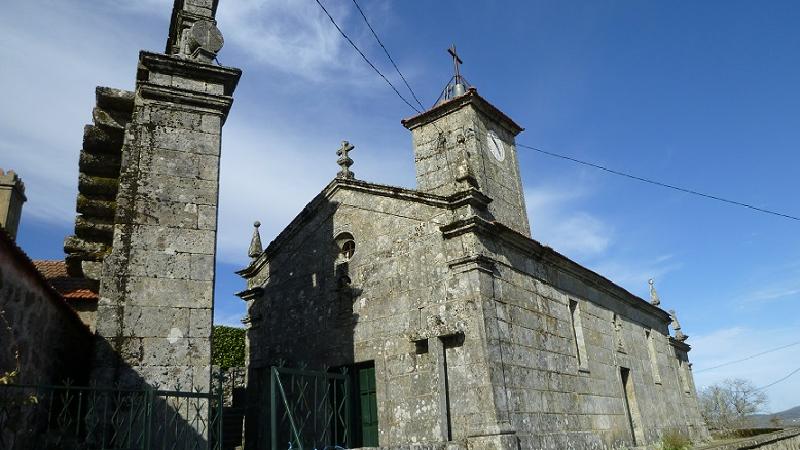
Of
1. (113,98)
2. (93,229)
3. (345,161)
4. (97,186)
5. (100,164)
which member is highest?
(345,161)

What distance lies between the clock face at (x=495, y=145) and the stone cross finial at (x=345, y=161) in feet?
12.1

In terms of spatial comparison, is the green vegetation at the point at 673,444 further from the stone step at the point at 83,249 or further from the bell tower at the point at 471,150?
the stone step at the point at 83,249

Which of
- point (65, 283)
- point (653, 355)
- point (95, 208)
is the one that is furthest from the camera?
point (653, 355)

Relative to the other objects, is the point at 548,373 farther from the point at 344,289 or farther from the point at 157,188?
the point at 157,188

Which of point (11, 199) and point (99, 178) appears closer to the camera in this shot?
point (99, 178)

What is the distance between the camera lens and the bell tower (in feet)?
43.0

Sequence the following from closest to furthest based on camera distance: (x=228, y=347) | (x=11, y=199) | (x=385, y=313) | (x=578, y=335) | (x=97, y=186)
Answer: (x=97, y=186), (x=385, y=313), (x=11, y=199), (x=578, y=335), (x=228, y=347)

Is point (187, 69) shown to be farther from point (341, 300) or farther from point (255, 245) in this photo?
point (255, 245)

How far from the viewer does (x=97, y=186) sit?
21.4 ft

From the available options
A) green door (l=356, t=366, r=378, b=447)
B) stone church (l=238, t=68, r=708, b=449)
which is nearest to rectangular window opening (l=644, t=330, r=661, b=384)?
stone church (l=238, t=68, r=708, b=449)

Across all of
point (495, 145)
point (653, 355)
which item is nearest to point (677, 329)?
point (653, 355)

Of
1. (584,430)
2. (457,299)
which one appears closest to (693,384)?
(584,430)

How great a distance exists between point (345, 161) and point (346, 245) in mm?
1919

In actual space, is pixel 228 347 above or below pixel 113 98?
below
